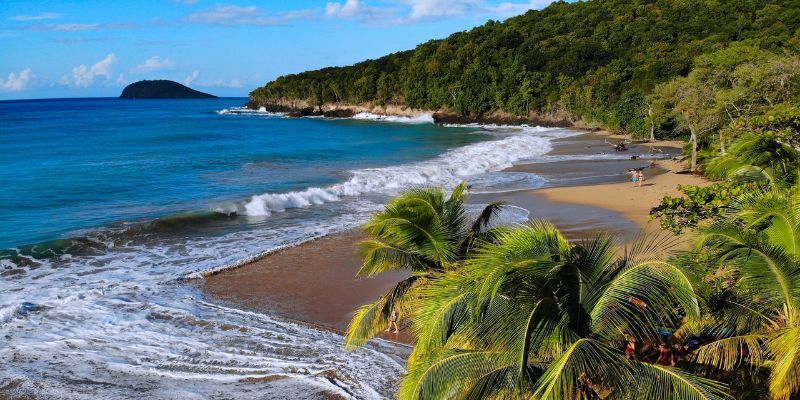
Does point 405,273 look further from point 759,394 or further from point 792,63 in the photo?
point 792,63

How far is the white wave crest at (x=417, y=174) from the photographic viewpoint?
2591cm

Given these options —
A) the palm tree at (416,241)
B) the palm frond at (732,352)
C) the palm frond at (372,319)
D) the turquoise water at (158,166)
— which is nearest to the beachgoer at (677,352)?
the palm frond at (732,352)

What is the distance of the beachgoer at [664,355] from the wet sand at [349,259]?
6.02 m

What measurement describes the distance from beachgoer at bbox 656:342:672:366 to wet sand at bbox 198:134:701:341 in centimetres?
602

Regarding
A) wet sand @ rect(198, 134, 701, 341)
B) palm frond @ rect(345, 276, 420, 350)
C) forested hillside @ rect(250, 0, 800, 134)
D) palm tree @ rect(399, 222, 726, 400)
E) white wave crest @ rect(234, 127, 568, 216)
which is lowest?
wet sand @ rect(198, 134, 701, 341)

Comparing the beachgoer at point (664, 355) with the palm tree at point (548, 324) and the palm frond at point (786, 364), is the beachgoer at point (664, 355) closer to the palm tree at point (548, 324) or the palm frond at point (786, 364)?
the palm tree at point (548, 324)

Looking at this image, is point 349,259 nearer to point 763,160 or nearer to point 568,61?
point 763,160

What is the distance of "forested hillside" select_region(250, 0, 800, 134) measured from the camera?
212 ft

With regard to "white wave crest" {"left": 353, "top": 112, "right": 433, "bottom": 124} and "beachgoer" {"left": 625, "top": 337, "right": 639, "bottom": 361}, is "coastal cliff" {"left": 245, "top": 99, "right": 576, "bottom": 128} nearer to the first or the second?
"white wave crest" {"left": 353, "top": 112, "right": 433, "bottom": 124}

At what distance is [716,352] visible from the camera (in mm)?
6148

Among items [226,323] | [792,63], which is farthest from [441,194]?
[792,63]

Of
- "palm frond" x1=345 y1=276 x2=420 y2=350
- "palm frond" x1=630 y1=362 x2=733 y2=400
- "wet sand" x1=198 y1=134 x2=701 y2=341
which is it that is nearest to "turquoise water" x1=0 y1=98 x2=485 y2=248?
"wet sand" x1=198 y1=134 x2=701 y2=341

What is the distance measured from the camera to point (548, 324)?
5.91 meters

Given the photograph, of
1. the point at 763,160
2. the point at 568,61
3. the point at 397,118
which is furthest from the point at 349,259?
the point at 397,118
